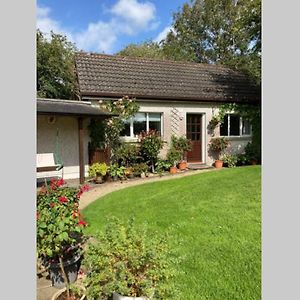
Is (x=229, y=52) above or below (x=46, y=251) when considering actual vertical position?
above

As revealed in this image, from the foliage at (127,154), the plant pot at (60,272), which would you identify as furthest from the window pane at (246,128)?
the plant pot at (60,272)

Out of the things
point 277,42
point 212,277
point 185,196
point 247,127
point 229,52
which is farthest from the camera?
point 229,52

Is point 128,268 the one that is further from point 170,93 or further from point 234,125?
point 234,125

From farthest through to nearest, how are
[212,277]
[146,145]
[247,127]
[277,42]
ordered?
[247,127] < [146,145] < [212,277] < [277,42]

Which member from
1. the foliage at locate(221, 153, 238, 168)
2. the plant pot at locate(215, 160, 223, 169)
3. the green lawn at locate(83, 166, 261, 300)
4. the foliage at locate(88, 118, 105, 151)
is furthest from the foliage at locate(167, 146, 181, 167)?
the green lawn at locate(83, 166, 261, 300)

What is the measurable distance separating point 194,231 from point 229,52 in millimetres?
37568

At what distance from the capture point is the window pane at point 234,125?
56.9 ft

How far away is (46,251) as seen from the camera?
347cm

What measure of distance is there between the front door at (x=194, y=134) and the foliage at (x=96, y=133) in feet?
15.4

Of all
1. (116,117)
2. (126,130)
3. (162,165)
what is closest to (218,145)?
(162,165)

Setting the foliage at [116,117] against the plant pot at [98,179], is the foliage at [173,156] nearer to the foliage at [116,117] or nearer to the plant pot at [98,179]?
the foliage at [116,117]
